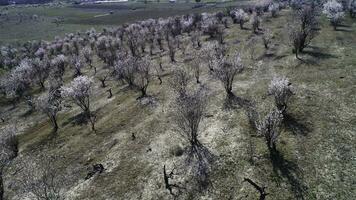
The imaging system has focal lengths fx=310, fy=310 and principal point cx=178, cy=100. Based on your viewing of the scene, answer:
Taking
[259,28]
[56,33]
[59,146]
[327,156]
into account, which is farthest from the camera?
[56,33]

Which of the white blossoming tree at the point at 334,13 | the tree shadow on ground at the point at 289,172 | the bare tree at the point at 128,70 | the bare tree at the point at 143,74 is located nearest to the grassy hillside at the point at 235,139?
the tree shadow on ground at the point at 289,172

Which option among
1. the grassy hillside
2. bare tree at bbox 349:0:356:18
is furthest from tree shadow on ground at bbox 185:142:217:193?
bare tree at bbox 349:0:356:18

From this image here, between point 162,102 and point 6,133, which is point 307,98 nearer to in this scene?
point 162,102

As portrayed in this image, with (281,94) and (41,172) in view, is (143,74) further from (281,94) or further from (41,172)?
(281,94)

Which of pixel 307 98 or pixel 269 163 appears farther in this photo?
pixel 307 98

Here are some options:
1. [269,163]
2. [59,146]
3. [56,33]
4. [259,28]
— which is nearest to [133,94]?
[59,146]

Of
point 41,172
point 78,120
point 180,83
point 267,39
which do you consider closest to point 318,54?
point 267,39

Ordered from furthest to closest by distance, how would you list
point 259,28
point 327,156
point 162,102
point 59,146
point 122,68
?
point 259,28
point 122,68
point 162,102
point 59,146
point 327,156

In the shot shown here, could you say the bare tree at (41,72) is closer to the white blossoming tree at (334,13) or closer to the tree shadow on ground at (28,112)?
the tree shadow on ground at (28,112)
